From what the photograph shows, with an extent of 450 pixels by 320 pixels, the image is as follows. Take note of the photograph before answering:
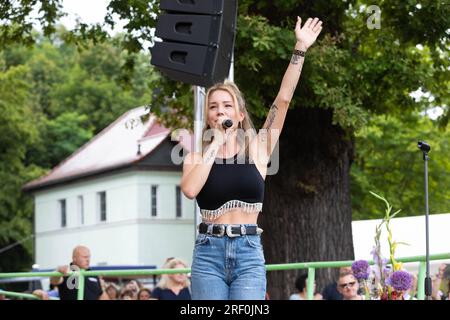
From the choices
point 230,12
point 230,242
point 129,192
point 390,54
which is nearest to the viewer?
point 230,242

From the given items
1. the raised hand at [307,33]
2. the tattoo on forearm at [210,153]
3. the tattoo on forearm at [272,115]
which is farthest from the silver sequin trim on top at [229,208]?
the raised hand at [307,33]

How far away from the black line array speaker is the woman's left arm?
3.56 metres

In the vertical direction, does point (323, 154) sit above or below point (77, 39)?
below

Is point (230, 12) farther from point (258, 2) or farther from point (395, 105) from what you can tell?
point (395, 105)

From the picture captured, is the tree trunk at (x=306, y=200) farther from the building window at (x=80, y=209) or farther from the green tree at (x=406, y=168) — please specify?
the building window at (x=80, y=209)

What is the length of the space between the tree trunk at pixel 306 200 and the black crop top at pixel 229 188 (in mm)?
10372

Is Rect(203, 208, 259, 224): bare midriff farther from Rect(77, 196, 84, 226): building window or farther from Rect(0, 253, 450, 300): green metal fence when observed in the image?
Rect(77, 196, 84, 226): building window

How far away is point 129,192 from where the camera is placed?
62.7 metres

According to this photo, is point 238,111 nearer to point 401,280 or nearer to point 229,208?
point 229,208

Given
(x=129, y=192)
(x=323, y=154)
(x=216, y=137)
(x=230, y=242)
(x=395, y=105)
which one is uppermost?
(x=129, y=192)

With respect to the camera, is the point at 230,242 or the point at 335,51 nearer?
the point at 230,242

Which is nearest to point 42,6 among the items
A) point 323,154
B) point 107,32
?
point 107,32

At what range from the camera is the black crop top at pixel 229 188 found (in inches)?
224
